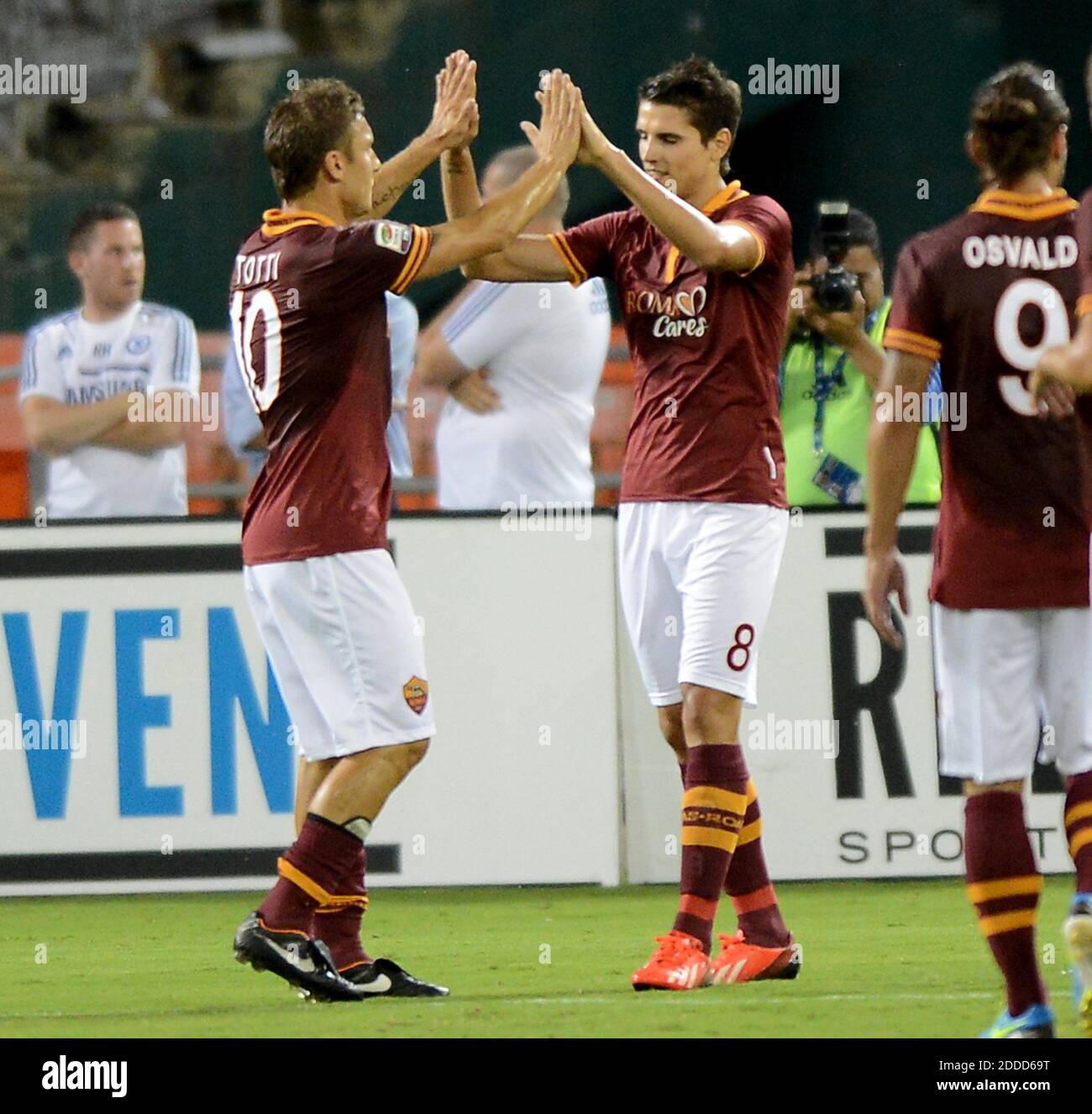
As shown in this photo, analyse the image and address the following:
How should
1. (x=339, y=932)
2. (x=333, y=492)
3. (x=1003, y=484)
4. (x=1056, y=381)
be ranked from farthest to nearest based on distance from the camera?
(x=339, y=932) → (x=333, y=492) → (x=1003, y=484) → (x=1056, y=381)

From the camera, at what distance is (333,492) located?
4789mm

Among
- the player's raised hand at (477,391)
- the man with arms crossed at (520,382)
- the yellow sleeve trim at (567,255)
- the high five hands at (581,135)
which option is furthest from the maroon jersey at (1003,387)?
the player's raised hand at (477,391)

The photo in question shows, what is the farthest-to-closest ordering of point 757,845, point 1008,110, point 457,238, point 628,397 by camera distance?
point 628,397, point 757,845, point 457,238, point 1008,110

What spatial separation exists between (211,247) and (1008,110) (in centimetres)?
925

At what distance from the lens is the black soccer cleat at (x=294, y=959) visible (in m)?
4.63

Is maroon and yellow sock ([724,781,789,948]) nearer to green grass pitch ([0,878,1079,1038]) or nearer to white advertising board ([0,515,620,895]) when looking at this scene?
green grass pitch ([0,878,1079,1038])

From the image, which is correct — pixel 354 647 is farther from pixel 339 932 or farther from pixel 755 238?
pixel 755 238

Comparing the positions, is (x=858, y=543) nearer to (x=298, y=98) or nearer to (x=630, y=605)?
(x=630, y=605)

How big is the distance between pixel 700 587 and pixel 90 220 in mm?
3606

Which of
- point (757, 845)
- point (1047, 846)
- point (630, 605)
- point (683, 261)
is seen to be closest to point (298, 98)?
point (683, 261)

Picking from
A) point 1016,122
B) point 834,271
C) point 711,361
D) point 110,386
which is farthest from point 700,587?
point 110,386

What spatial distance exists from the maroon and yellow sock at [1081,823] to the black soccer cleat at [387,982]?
4.80 ft

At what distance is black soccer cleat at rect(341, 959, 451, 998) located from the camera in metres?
4.85

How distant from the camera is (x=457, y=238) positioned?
192 inches
